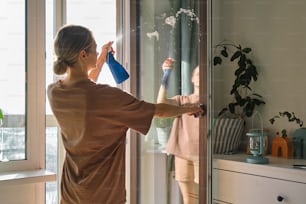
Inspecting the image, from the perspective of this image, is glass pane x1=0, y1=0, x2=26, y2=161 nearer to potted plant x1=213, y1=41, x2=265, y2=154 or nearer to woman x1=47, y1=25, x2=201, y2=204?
woman x1=47, y1=25, x2=201, y2=204

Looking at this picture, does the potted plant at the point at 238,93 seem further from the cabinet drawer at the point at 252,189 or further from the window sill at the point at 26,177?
the window sill at the point at 26,177

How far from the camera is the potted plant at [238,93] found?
1.62 metres

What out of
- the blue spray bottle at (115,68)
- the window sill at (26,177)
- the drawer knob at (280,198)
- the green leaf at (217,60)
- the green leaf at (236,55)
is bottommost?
the drawer knob at (280,198)

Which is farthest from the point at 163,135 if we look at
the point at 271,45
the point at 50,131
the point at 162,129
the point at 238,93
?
the point at 271,45

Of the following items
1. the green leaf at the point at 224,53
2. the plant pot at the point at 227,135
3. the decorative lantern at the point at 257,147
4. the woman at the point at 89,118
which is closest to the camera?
the woman at the point at 89,118

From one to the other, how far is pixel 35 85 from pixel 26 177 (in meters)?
0.38

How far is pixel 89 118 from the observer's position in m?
1.23

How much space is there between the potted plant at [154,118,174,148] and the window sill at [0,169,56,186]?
47 centimetres

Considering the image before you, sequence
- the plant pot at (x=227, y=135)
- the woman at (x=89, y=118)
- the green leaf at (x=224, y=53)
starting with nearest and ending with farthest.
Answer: the woman at (x=89, y=118) < the plant pot at (x=227, y=135) < the green leaf at (x=224, y=53)

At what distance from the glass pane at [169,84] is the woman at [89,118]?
0.27 meters

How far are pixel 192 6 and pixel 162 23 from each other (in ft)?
0.65

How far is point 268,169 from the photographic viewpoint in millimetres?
1344

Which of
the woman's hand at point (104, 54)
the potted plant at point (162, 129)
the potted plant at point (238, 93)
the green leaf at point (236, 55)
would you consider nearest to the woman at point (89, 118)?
the woman's hand at point (104, 54)

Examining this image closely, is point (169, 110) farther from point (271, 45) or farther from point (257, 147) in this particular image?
point (271, 45)
